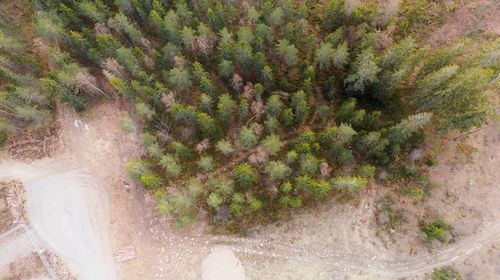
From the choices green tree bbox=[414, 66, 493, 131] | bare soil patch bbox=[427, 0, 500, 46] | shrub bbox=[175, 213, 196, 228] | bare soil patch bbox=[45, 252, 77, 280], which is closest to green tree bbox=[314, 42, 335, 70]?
green tree bbox=[414, 66, 493, 131]

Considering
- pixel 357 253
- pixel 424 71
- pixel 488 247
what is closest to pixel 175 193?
pixel 357 253

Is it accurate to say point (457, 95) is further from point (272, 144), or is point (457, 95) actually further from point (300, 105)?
point (272, 144)

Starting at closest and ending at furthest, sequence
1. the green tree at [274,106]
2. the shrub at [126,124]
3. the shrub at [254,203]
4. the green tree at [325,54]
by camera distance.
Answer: the shrub at [254,203] < the green tree at [274,106] < the shrub at [126,124] < the green tree at [325,54]

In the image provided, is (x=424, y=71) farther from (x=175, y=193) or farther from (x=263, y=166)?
(x=175, y=193)

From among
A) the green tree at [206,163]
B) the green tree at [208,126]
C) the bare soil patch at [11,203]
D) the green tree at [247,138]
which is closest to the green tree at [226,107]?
the green tree at [208,126]

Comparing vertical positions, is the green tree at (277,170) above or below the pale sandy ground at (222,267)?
above

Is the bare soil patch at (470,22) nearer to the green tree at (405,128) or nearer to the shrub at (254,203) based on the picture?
the green tree at (405,128)
